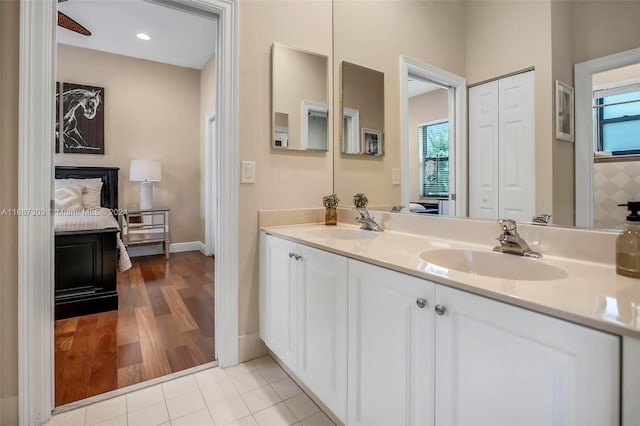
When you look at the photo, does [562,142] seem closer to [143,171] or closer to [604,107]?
[604,107]

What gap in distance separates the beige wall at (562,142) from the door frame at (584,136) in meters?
0.02

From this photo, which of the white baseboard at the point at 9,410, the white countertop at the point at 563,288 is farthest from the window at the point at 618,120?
the white baseboard at the point at 9,410

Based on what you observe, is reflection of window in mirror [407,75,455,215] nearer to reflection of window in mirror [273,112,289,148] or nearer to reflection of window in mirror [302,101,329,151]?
reflection of window in mirror [302,101,329,151]

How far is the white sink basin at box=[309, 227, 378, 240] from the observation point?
172cm

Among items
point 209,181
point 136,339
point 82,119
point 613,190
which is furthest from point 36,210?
point 82,119

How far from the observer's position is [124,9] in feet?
10.6

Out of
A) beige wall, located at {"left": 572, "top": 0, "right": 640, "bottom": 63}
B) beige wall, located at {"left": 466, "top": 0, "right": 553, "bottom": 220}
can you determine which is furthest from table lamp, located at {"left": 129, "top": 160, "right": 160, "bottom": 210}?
beige wall, located at {"left": 572, "top": 0, "right": 640, "bottom": 63}

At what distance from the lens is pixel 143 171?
436 cm

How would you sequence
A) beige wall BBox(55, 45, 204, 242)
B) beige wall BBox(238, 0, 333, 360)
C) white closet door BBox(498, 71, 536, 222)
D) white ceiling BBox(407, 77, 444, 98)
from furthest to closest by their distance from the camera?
beige wall BBox(55, 45, 204, 242) < beige wall BBox(238, 0, 333, 360) < white ceiling BBox(407, 77, 444, 98) < white closet door BBox(498, 71, 536, 222)

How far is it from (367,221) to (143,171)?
148 inches

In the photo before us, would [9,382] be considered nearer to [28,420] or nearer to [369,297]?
[28,420]

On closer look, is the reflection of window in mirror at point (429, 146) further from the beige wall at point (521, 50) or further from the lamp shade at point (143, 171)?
the lamp shade at point (143, 171)

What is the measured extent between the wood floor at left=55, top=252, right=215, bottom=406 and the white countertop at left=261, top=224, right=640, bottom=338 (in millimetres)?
1384

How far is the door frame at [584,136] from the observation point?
3.32 feet
